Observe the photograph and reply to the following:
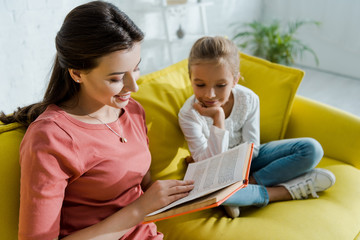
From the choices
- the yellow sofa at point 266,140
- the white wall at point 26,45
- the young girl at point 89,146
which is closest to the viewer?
the young girl at point 89,146

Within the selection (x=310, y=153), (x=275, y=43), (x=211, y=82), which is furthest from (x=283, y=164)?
(x=275, y=43)

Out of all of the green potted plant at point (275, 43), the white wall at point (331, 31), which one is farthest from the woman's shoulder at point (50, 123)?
the white wall at point (331, 31)

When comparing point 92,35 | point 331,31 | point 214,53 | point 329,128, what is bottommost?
point 331,31

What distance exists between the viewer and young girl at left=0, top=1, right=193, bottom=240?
35.0 inches

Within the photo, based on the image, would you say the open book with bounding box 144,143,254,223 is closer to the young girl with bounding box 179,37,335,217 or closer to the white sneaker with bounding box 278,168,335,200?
the young girl with bounding box 179,37,335,217

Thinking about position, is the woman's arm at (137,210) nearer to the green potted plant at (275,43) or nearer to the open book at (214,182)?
the open book at (214,182)

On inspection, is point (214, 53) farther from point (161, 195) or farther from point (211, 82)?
point (161, 195)

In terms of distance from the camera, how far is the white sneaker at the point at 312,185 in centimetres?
144

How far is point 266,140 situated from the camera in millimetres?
1766

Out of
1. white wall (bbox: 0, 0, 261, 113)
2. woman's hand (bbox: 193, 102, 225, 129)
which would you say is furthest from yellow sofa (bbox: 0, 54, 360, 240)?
white wall (bbox: 0, 0, 261, 113)

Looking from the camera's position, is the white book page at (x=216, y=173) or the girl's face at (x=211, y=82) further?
the girl's face at (x=211, y=82)

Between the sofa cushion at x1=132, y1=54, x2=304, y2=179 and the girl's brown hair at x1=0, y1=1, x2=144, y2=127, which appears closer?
the girl's brown hair at x1=0, y1=1, x2=144, y2=127

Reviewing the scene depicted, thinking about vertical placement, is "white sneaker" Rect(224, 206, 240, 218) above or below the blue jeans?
below

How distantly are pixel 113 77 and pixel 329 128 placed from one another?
1173 millimetres
